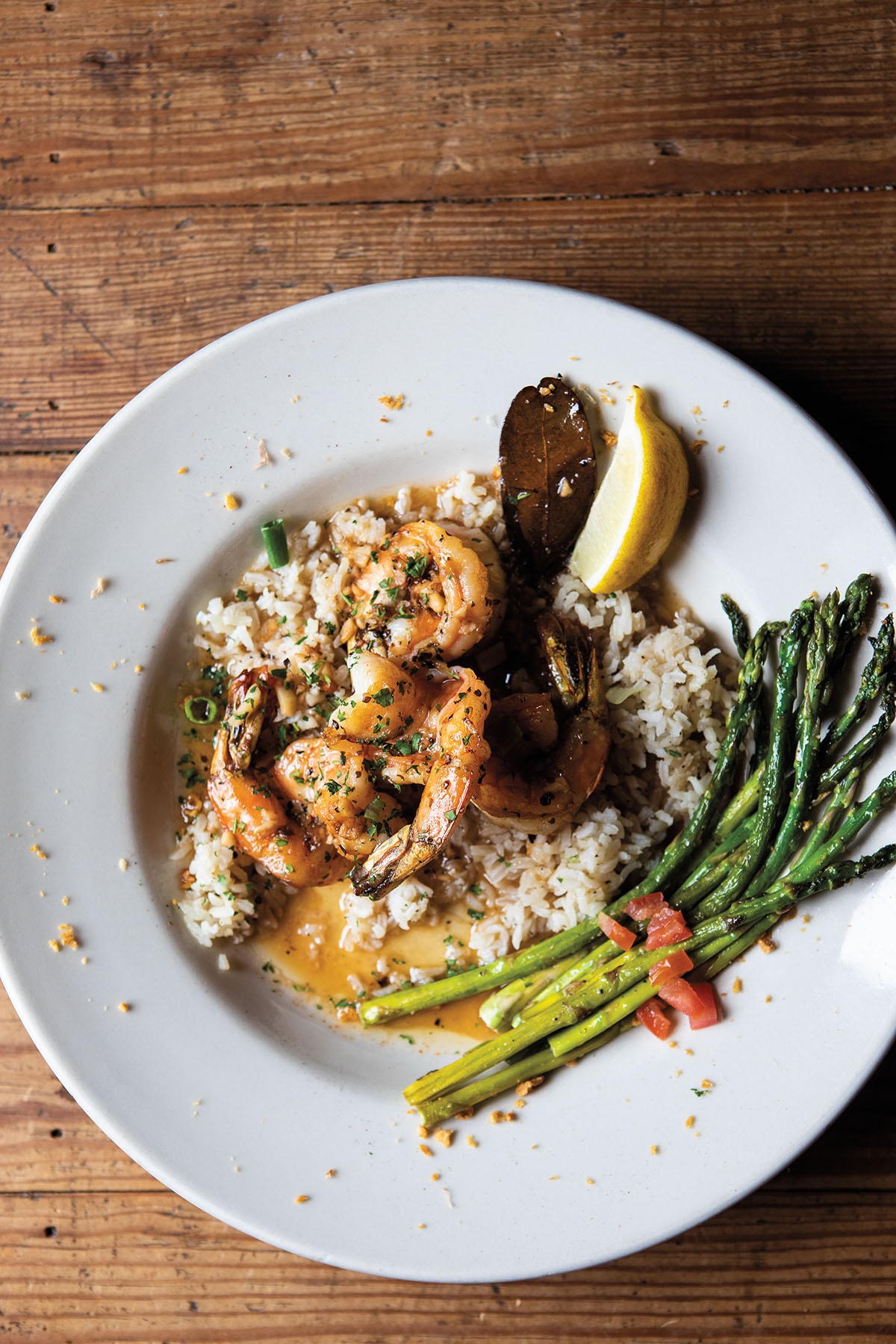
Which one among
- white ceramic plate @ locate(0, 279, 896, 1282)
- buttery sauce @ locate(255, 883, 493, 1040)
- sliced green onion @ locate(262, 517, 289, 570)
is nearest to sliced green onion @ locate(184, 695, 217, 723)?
white ceramic plate @ locate(0, 279, 896, 1282)

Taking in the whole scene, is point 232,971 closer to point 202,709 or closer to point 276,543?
point 202,709

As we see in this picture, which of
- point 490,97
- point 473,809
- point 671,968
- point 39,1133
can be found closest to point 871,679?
point 671,968

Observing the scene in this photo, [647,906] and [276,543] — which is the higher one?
[276,543]

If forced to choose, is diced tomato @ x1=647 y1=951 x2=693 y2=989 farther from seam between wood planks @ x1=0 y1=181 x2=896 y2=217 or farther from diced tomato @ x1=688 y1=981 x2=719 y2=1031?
seam between wood planks @ x1=0 y1=181 x2=896 y2=217

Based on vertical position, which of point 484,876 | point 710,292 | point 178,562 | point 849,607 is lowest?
point 484,876

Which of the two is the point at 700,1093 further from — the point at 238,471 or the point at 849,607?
the point at 238,471

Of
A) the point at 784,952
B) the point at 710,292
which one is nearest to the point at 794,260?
the point at 710,292
